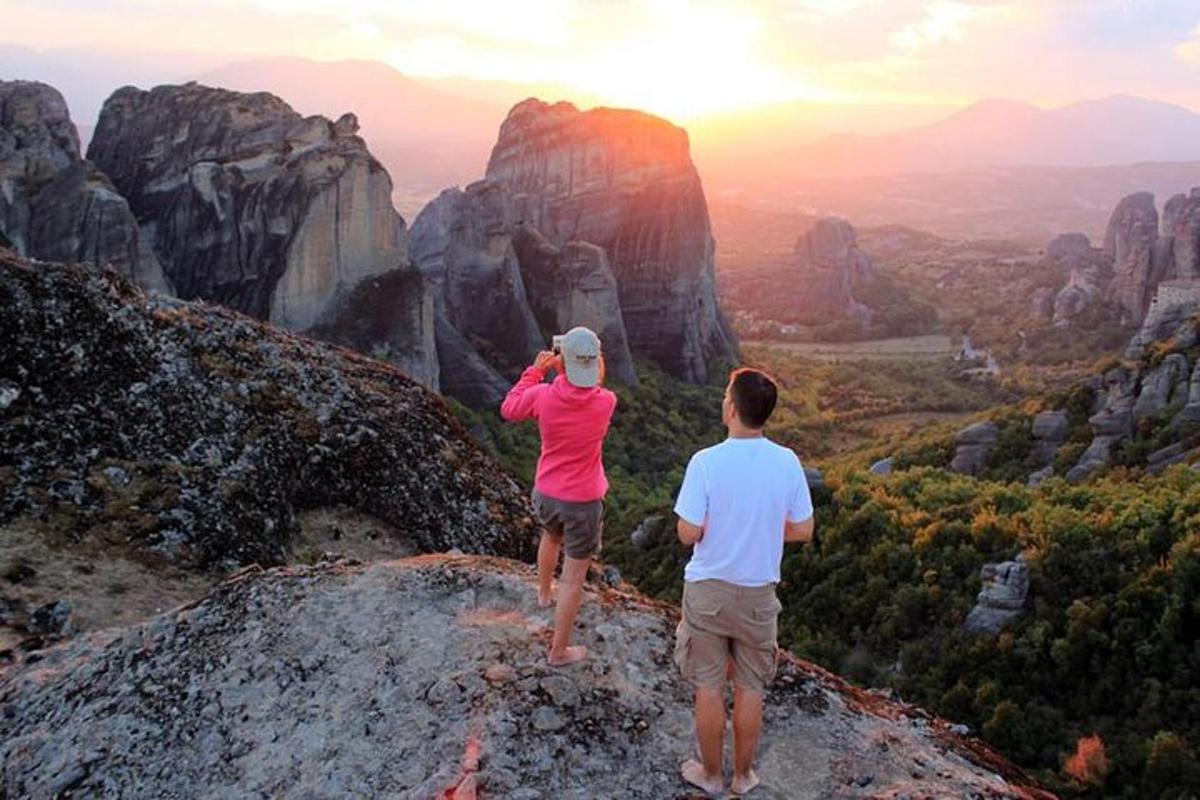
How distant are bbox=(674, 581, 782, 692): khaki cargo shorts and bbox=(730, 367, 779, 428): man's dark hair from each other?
2.95ft

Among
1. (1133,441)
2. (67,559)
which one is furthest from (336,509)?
(1133,441)

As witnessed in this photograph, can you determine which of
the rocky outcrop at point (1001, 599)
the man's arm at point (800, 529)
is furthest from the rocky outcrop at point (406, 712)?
the rocky outcrop at point (1001, 599)

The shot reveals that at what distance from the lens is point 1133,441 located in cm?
2514

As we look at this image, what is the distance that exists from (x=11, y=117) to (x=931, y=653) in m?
31.0

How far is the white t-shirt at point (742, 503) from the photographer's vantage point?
5.27m

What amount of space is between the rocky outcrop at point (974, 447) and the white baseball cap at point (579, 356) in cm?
2449

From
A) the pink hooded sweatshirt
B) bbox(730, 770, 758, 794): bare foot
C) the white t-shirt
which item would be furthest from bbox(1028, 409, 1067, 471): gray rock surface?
the white t-shirt

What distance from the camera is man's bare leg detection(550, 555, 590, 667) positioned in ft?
21.2

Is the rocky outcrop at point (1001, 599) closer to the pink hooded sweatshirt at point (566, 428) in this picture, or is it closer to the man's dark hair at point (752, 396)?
the pink hooded sweatshirt at point (566, 428)

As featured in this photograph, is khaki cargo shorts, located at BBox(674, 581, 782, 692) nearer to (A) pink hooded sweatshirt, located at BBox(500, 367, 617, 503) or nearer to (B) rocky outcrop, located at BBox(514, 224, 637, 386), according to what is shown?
(A) pink hooded sweatshirt, located at BBox(500, 367, 617, 503)

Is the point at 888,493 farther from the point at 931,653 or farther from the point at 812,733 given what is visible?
the point at 812,733

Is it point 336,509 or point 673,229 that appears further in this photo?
point 673,229

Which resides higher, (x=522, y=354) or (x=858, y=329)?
(x=522, y=354)

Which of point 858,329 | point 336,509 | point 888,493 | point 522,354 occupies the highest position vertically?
point 336,509
